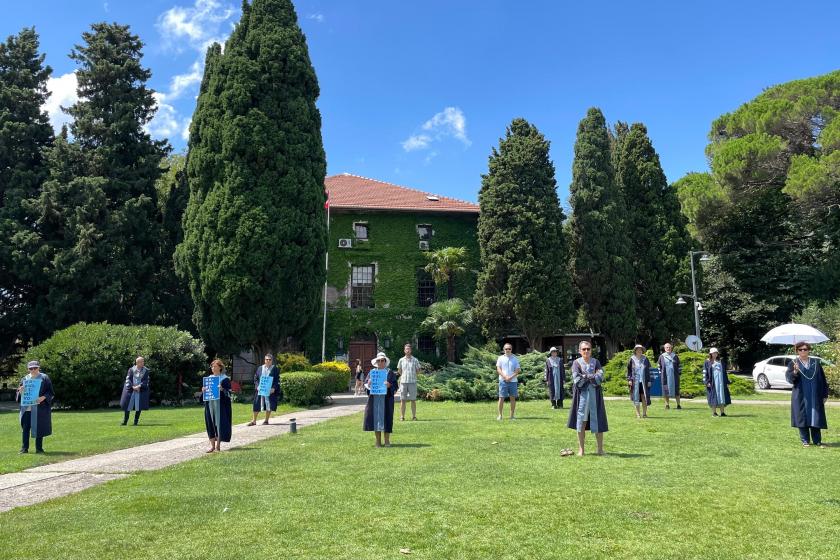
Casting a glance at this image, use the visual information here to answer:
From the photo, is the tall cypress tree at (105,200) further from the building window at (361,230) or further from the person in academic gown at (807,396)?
the person in academic gown at (807,396)

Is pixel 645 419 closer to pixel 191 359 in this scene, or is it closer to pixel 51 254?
pixel 191 359

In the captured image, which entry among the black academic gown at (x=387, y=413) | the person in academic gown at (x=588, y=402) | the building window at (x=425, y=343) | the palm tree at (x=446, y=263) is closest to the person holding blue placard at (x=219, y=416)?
the black academic gown at (x=387, y=413)

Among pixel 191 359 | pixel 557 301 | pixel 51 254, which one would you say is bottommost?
pixel 191 359

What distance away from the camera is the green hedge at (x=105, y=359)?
74.6 ft

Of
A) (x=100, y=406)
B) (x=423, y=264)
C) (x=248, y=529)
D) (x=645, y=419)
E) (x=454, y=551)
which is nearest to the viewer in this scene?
(x=454, y=551)

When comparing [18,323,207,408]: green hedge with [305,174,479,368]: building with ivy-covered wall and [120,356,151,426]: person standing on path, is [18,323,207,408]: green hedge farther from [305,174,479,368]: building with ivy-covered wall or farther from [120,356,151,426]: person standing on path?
[305,174,479,368]: building with ivy-covered wall

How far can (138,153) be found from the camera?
32812mm

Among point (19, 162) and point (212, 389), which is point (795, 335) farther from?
point (19, 162)

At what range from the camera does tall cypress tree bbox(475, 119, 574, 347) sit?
33.8 meters

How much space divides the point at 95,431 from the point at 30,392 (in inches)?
154

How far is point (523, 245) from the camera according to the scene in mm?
34125

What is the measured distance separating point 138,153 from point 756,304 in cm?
3763

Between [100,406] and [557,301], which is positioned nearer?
[100,406]

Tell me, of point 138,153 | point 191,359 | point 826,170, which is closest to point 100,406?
point 191,359
